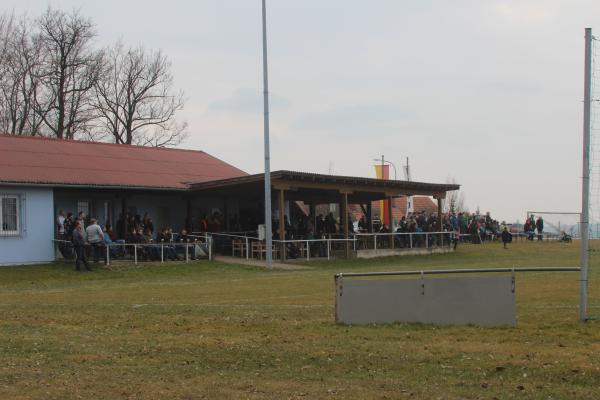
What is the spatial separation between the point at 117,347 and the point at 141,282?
1431cm

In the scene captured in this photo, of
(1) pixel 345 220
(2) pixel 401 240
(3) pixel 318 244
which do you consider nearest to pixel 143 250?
(3) pixel 318 244

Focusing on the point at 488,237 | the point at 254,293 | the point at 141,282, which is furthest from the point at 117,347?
the point at 488,237

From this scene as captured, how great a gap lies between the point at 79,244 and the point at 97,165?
26.8ft

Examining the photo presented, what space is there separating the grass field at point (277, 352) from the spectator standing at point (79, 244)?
10.1 m

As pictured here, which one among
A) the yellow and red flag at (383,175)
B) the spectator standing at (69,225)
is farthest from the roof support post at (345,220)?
the spectator standing at (69,225)

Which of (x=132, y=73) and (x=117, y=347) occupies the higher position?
(x=132, y=73)

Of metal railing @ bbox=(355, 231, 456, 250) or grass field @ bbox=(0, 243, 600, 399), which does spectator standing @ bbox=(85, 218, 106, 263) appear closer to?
grass field @ bbox=(0, 243, 600, 399)

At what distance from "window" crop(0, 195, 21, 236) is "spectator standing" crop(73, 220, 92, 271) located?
3638mm

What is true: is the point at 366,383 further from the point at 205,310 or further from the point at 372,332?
the point at 205,310

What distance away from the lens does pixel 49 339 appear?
10836 millimetres

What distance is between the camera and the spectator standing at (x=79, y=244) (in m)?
27.0

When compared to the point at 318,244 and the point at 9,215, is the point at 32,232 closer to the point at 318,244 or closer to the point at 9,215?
the point at 9,215

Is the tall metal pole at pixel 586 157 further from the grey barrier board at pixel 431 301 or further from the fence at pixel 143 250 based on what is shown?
the fence at pixel 143 250

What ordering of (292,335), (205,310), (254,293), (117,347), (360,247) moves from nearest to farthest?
(117,347) < (292,335) < (205,310) < (254,293) < (360,247)
